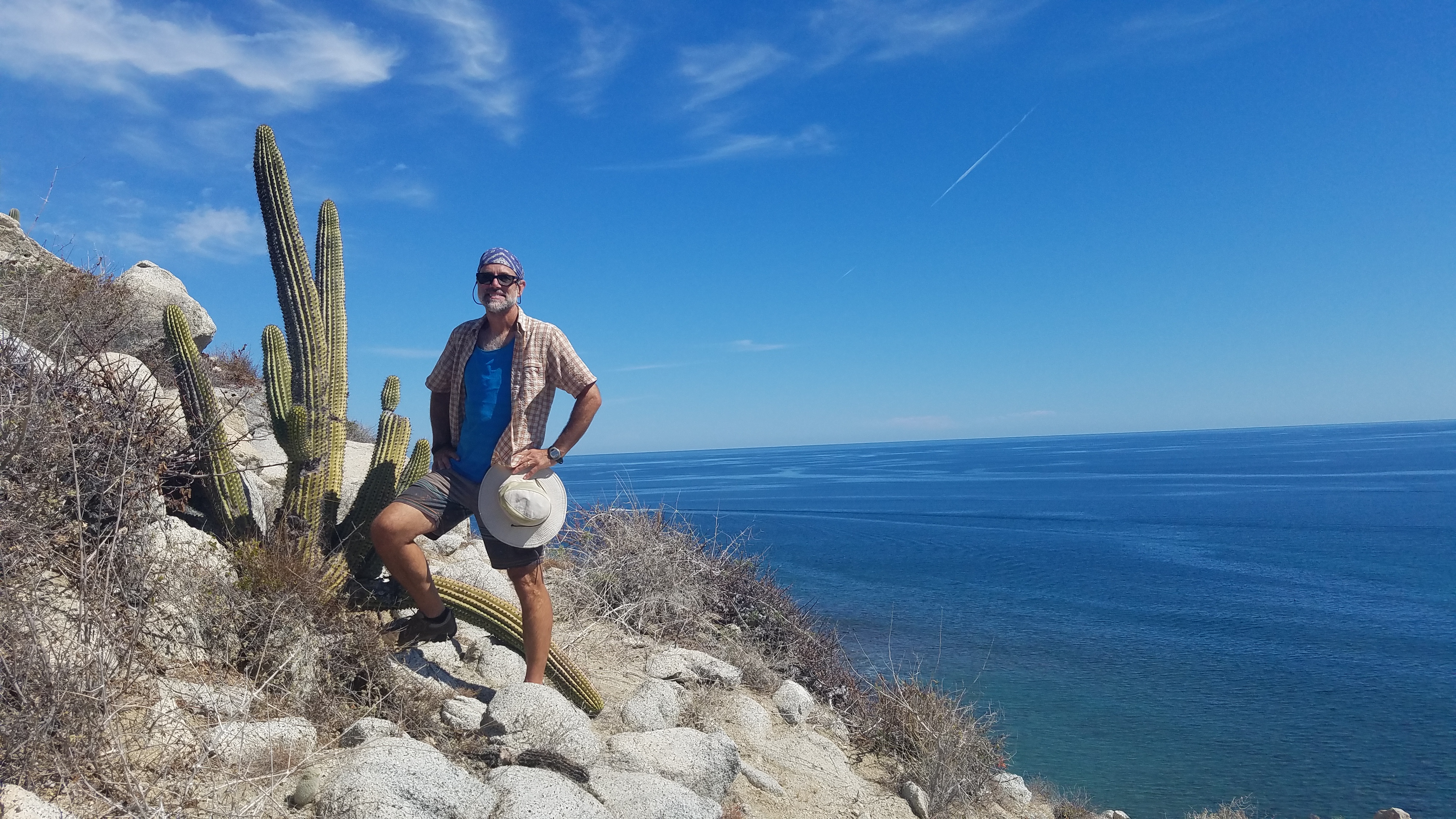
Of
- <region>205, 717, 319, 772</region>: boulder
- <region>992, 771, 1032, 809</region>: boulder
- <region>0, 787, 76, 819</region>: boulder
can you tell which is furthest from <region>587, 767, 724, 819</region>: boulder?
<region>992, 771, 1032, 809</region>: boulder

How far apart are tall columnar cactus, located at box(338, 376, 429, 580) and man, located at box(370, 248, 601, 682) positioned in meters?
0.85

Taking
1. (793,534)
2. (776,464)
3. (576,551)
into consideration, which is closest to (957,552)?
(793,534)

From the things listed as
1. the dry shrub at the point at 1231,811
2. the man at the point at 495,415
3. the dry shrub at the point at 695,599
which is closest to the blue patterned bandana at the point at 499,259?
the man at the point at 495,415

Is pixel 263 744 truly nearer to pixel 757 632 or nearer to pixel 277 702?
pixel 277 702

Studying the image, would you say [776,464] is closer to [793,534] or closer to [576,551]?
[793,534]

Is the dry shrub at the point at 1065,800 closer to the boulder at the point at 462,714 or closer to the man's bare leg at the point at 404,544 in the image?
the boulder at the point at 462,714

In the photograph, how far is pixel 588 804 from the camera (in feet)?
11.0

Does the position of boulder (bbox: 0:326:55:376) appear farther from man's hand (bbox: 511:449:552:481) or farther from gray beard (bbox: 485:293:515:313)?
man's hand (bbox: 511:449:552:481)

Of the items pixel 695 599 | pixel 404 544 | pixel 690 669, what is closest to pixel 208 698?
pixel 404 544

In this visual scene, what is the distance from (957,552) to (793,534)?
6367mm

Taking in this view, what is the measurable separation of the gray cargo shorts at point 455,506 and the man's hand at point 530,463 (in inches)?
9.2

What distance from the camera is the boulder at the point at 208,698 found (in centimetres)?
316

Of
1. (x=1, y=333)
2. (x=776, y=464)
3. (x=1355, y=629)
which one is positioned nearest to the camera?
(x=1, y=333)

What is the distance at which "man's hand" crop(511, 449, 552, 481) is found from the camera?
384cm
